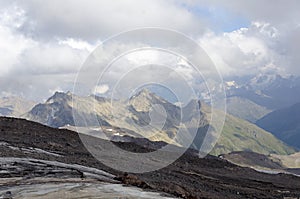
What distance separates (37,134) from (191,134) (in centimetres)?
3423

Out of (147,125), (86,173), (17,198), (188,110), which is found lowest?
(17,198)

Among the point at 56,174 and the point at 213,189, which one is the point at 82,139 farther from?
the point at 56,174

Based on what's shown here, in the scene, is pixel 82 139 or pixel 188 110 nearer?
pixel 188 110

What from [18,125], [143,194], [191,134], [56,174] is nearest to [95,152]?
[18,125]

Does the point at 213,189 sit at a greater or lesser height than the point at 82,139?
lesser

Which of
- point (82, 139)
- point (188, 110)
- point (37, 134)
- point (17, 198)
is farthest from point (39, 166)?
point (82, 139)

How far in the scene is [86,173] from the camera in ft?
119

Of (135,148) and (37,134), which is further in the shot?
(135,148)

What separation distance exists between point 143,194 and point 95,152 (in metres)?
38.6

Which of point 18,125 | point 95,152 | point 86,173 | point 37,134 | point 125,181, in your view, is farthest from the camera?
point 18,125

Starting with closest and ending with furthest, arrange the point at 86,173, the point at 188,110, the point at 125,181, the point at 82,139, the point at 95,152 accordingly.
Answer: the point at 125,181, the point at 86,173, the point at 188,110, the point at 95,152, the point at 82,139

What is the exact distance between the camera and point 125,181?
107 ft

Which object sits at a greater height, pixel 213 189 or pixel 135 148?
pixel 135 148

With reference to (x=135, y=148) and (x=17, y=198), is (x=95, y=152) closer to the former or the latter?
(x=135, y=148)
